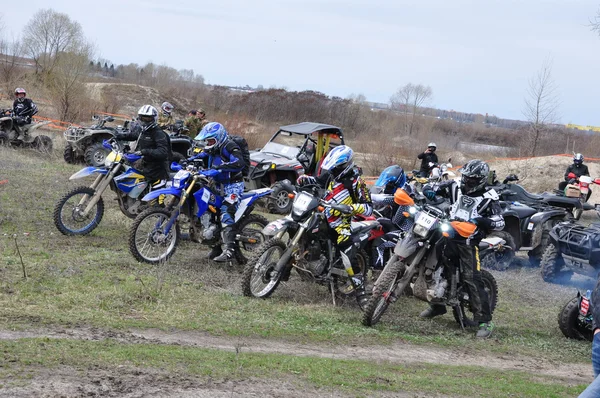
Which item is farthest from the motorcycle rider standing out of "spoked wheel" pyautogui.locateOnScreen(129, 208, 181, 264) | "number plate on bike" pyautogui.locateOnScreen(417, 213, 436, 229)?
"number plate on bike" pyautogui.locateOnScreen(417, 213, 436, 229)

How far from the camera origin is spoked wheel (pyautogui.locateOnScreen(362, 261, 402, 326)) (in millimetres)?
7059

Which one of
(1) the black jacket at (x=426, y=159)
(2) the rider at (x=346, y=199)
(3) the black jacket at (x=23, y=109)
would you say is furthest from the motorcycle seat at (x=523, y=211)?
(3) the black jacket at (x=23, y=109)

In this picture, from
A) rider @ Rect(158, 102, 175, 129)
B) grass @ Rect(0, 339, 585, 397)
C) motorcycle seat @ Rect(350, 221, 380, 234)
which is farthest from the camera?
rider @ Rect(158, 102, 175, 129)

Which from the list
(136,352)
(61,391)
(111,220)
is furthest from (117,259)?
(61,391)

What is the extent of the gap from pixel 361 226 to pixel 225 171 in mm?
2043

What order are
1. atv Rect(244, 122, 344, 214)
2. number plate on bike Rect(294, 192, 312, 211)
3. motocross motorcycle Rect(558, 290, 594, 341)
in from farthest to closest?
atv Rect(244, 122, 344, 214) < motocross motorcycle Rect(558, 290, 594, 341) < number plate on bike Rect(294, 192, 312, 211)

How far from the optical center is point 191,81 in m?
63.7

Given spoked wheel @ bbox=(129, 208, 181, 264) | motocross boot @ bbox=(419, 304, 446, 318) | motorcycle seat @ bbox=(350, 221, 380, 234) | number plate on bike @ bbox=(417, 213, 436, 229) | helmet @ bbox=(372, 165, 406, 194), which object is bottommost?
motocross boot @ bbox=(419, 304, 446, 318)

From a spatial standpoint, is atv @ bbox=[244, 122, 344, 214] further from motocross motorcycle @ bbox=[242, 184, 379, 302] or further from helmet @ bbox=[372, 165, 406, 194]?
motocross motorcycle @ bbox=[242, 184, 379, 302]

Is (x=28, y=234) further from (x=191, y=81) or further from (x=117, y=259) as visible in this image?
(x=191, y=81)

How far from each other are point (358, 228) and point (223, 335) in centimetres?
254

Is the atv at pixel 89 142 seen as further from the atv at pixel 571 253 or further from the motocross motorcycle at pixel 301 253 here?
the atv at pixel 571 253

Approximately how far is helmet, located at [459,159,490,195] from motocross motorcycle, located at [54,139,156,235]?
4520mm

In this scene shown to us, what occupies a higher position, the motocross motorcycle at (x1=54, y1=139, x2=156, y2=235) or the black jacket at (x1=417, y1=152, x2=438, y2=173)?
the black jacket at (x1=417, y1=152, x2=438, y2=173)
